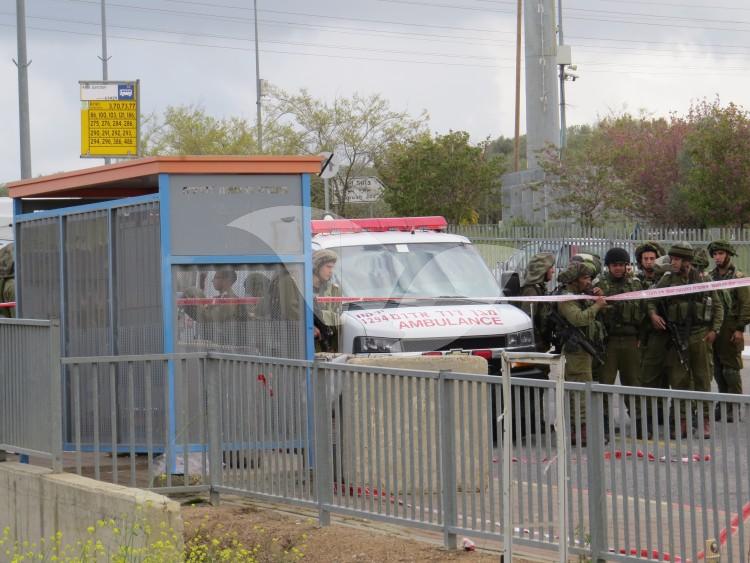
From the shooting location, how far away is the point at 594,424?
252 inches

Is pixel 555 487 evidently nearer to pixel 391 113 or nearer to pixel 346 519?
pixel 346 519

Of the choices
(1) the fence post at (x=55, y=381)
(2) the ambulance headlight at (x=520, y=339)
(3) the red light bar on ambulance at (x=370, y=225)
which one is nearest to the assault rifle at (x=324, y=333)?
(2) the ambulance headlight at (x=520, y=339)

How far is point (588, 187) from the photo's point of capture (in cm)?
3966

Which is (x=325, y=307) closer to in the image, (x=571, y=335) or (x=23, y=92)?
(x=571, y=335)

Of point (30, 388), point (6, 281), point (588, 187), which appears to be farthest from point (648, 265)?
point (588, 187)

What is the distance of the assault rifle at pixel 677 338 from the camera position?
1257 centimetres

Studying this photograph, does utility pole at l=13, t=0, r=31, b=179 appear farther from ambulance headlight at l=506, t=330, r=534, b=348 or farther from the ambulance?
ambulance headlight at l=506, t=330, r=534, b=348

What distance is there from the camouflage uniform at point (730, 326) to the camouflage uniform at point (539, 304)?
1.67 meters

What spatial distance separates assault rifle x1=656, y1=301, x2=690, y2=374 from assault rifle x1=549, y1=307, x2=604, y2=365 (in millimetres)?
915

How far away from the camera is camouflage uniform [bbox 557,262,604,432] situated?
1180cm

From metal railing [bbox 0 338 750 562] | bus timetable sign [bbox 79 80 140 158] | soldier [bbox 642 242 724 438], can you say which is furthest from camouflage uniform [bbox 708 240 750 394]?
bus timetable sign [bbox 79 80 140 158]

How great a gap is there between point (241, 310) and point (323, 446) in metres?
2.07

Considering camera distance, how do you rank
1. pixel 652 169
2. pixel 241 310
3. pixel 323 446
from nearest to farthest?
1. pixel 323 446
2. pixel 241 310
3. pixel 652 169

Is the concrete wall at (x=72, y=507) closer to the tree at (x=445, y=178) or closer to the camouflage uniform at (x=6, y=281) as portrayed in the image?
the camouflage uniform at (x=6, y=281)
